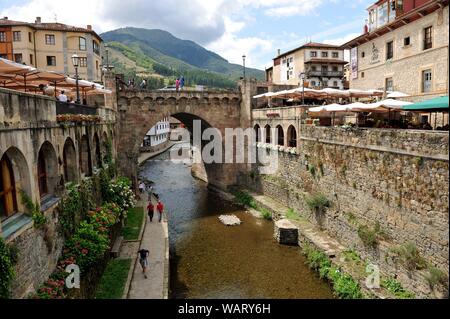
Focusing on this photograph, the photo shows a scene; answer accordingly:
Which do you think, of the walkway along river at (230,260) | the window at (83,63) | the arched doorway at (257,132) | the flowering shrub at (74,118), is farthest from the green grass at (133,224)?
the window at (83,63)

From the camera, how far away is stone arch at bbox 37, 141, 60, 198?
13359mm

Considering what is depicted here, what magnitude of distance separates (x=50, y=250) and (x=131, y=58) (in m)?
202

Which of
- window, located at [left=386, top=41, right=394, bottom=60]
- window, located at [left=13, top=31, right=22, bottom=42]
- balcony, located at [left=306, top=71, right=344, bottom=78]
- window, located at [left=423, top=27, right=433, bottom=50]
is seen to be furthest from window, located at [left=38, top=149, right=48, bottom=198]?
balcony, located at [left=306, top=71, right=344, bottom=78]

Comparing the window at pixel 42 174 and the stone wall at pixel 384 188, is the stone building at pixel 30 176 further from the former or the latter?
the stone wall at pixel 384 188

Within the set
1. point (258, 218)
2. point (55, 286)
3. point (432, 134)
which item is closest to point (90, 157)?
point (55, 286)

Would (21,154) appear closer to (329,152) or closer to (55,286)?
(55,286)

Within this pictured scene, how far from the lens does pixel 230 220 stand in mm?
26234

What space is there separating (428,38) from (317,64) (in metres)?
35.8

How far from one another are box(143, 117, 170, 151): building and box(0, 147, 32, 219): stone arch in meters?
56.0

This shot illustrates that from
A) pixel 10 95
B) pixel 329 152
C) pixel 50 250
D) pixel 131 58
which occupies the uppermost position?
pixel 131 58

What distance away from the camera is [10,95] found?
32.9 ft

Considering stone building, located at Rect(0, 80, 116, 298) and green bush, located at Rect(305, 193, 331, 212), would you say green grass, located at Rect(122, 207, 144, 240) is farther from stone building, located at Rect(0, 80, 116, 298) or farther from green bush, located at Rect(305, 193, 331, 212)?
green bush, located at Rect(305, 193, 331, 212)

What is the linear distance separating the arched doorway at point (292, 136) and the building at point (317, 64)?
31497mm
